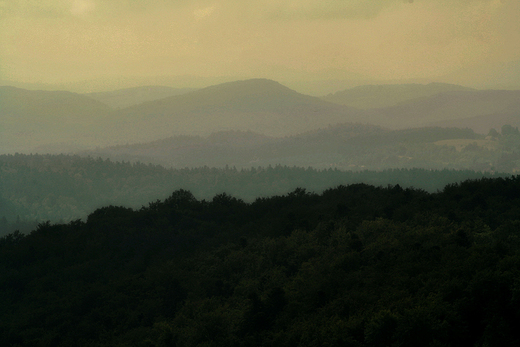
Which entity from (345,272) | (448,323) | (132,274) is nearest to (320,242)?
(345,272)

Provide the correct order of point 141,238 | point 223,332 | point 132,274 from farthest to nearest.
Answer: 1. point 141,238
2. point 132,274
3. point 223,332

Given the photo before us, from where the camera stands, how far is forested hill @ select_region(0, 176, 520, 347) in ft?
108

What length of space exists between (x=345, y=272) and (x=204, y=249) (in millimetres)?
30267

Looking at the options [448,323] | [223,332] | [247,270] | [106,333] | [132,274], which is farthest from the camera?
[132,274]

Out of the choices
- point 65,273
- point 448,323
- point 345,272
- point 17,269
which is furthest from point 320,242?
point 17,269

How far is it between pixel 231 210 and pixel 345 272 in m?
44.8

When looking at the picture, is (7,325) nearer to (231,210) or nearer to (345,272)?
(345,272)

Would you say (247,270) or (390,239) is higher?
(390,239)

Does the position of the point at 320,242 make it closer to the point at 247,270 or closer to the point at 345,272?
the point at 247,270

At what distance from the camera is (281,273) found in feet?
184

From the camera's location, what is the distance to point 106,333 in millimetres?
51312

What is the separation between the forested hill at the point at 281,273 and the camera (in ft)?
108

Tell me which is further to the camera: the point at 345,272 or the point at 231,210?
the point at 231,210

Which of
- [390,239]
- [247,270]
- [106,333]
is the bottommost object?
[106,333]
